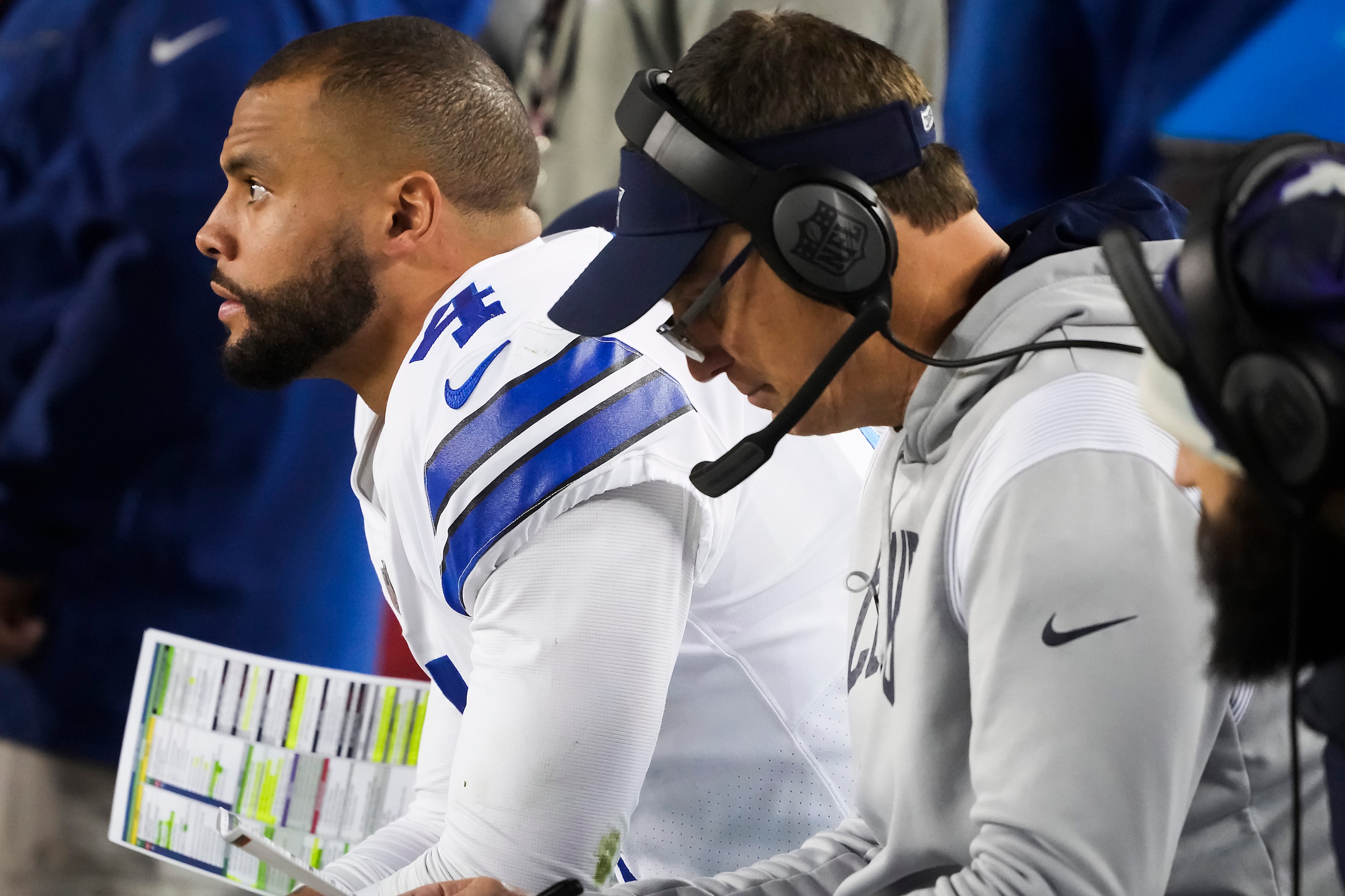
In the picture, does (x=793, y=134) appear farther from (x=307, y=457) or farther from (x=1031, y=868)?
(x=307, y=457)

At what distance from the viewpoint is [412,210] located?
1.46m

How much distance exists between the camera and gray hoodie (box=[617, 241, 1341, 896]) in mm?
646

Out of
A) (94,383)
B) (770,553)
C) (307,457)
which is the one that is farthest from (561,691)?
(94,383)

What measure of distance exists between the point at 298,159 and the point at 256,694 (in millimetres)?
896

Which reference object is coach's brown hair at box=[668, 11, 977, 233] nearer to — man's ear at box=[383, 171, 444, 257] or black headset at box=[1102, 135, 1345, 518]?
black headset at box=[1102, 135, 1345, 518]

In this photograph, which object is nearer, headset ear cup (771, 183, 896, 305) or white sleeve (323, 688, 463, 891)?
headset ear cup (771, 183, 896, 305)

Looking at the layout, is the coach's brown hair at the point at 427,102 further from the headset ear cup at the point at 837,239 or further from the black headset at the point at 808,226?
the headset ear cup at the point at 837,239

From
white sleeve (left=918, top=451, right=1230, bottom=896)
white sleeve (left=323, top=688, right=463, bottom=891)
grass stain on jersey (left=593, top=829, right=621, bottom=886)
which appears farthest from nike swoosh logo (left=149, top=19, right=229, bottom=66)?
white sleeve (left=918, top=451, right=1230, bottom=896)

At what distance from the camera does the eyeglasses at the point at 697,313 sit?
88cm

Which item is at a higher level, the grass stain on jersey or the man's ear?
the man's ear

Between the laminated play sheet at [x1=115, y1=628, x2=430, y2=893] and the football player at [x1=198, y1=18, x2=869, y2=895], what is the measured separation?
0.48 m

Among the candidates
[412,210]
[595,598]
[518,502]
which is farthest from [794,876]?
[412,210]

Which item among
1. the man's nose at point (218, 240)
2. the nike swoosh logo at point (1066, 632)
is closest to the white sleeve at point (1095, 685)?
the nike swoosh logo at point (1066, 632)

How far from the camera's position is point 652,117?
877mm
